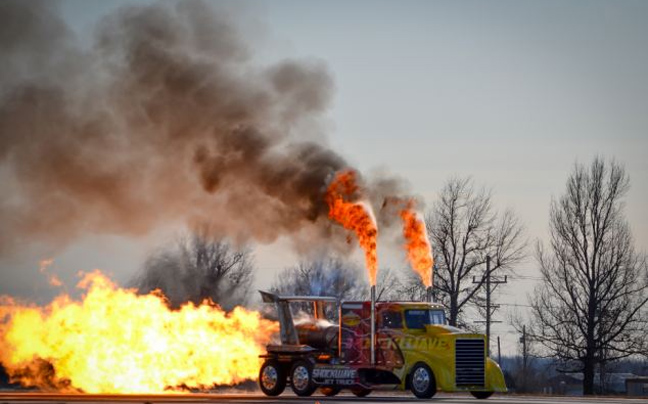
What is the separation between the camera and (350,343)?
47594mm

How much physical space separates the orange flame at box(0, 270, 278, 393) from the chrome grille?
8695 mm

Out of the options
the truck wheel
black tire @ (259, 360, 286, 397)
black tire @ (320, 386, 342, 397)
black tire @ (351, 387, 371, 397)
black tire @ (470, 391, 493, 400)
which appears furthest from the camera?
black tire @ (320, 386, 342, 397)

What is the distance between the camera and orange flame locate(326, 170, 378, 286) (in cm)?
4919

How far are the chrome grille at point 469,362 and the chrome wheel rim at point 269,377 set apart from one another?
25.0 feet

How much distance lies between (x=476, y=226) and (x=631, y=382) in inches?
969

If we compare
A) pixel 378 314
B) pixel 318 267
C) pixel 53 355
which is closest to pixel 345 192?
pixel 378 314

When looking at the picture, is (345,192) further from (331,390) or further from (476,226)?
(476,226)

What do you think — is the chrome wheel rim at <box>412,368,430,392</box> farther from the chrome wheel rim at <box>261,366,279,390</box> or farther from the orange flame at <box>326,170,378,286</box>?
the chrome wheel rim at <box>261,366,279,390</box>

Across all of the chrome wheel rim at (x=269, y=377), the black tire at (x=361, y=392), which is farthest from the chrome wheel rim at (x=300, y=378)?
the black tire at (x=361, y=392)

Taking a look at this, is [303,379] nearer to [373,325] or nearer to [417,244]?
[373,325]

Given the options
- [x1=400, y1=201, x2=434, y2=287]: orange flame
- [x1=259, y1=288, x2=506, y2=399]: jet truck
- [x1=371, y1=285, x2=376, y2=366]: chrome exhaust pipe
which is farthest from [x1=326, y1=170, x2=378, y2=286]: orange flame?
[x1=400, y1=201, x2=434, y2=287]: orange flame

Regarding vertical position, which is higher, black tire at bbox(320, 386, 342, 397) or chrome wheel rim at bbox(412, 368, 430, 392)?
chrome wheel rim at bbox(412, 368, 430, 392)

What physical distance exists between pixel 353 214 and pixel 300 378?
679cm

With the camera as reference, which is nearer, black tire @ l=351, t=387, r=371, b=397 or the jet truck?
the jet truck
